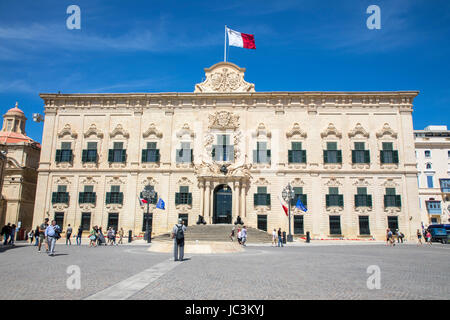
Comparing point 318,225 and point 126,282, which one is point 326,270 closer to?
point 126,282

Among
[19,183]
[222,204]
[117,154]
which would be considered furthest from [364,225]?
[19,183]

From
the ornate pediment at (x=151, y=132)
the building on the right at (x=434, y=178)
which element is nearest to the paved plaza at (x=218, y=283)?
the ornate pediment at (x=151, y=132)

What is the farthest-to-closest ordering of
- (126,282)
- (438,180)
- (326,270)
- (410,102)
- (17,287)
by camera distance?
(438,180), (410,102), (326,270), (126,282), (17,287)

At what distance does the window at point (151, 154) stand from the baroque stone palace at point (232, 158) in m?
0.11

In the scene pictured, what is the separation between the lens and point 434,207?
51.6 metres

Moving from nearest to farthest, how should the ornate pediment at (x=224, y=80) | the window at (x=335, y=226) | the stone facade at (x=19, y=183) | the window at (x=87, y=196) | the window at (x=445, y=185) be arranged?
the window at (x=335, y=226) < the window at (x=87, y=196) < the stone facade at (x=19, y=183) < the ornate pediment at (x=224, y=80) < the window at (x=445, y=185)

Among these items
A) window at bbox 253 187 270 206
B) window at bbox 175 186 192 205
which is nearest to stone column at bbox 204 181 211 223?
window at bbox 175 186 192 205

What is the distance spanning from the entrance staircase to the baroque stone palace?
266 centimetres

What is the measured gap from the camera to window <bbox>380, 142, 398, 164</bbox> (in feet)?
117

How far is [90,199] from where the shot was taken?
36.1 m

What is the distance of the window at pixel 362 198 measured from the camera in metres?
34.8

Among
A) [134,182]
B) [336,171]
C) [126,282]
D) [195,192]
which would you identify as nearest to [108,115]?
[134,182]

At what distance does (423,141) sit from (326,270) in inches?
2104

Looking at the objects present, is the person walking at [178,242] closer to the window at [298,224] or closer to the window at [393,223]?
the window at [298,224]
